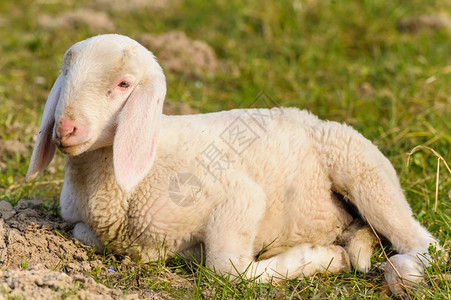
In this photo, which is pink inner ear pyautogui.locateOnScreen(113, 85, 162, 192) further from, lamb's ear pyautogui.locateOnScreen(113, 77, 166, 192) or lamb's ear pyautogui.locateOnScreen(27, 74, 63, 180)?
lamb's ear pyautogui.locateOnScreen(27, 74, 63, 180)

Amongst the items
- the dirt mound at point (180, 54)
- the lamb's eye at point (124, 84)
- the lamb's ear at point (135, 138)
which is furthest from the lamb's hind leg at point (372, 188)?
the dirt mound at point (180, 54)

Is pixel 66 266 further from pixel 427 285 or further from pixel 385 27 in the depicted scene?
pixel 385 27

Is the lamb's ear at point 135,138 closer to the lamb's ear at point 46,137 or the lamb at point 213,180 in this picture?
the lamb at point 213,180

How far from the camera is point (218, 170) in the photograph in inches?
147

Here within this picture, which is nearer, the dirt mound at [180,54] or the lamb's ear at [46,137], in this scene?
the lamb's ear at [46,137]

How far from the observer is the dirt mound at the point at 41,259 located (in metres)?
3.04

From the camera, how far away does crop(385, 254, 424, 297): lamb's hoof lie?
3.48 metres

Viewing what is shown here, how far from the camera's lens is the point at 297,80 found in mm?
6602

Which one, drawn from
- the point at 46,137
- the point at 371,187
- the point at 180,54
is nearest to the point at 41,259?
the point at 46,137

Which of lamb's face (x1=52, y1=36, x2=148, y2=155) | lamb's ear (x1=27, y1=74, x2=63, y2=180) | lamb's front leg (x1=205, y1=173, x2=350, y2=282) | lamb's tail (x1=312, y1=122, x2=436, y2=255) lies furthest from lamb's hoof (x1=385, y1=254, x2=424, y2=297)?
lamb's ear (x1=27, y1=74, x2=63, y2=180)

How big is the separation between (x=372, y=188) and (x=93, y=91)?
166cm

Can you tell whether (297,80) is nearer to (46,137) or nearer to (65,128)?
(46,137)

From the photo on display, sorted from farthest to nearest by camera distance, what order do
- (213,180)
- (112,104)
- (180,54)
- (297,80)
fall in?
(180,54) < (297,80) < (213,180) < (112,104)

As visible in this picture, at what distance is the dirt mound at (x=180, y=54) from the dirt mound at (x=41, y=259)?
295 cm
